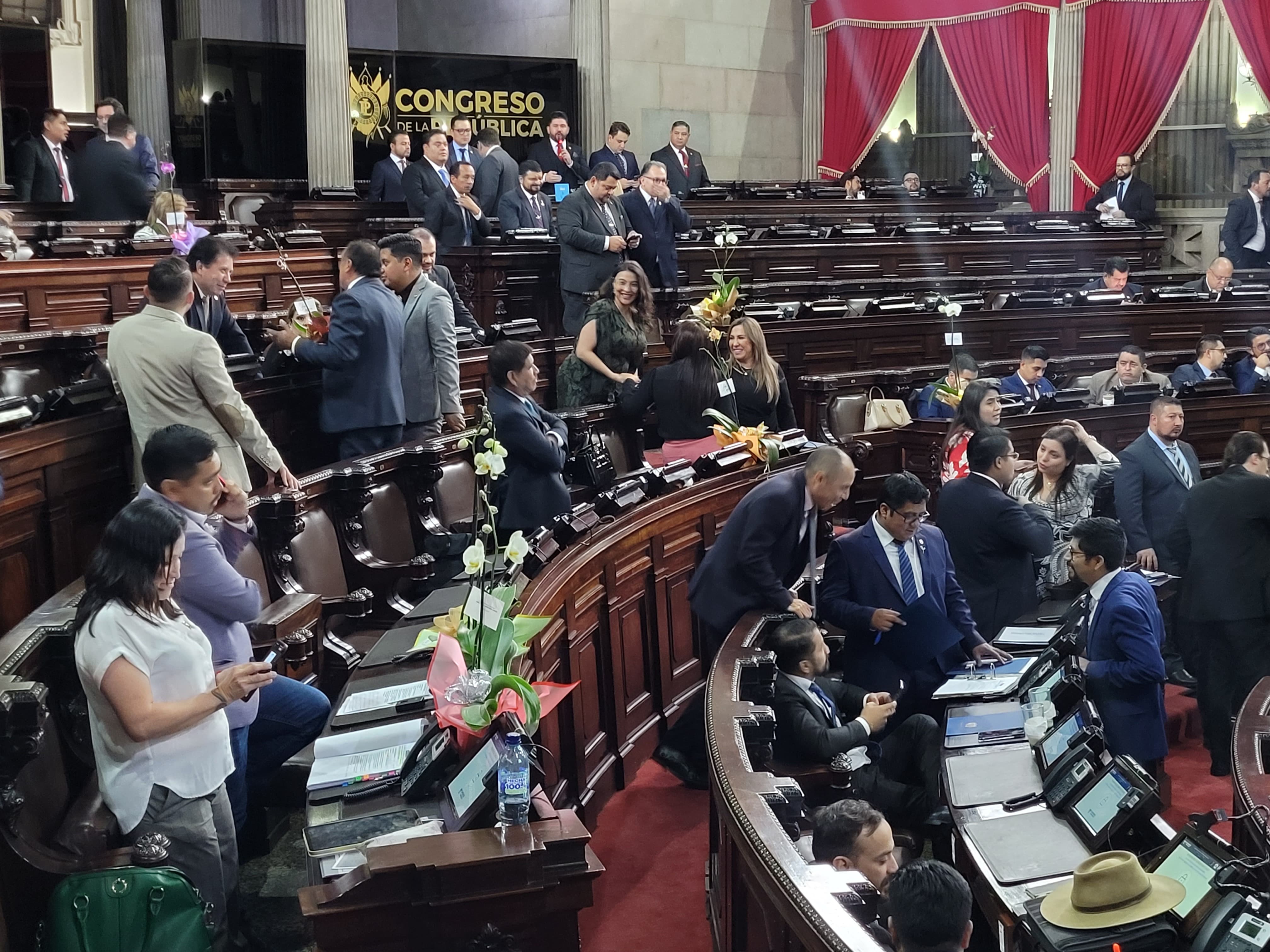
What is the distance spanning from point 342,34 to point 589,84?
2714mm

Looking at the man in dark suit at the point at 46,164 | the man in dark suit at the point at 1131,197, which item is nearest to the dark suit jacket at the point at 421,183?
the man in dark suit at the point at 46,164

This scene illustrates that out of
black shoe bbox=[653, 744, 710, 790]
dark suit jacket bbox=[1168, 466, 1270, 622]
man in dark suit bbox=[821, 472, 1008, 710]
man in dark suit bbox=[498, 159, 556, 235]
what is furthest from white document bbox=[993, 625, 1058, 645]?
man in dark suit bbox=[498, 159, 556, 235]

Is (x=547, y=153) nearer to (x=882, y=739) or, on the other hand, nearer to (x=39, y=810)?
(x=882, y=739)

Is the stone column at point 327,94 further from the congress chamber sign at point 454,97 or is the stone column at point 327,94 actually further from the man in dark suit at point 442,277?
the man in dark suit at point 442,277

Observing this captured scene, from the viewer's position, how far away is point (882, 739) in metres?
4.31

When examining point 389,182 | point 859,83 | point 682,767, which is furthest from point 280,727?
point 859,83

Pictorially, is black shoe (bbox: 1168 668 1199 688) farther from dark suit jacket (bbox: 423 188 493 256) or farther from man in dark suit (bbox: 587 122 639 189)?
man in dark suit (bbox: 587 122 639 189)

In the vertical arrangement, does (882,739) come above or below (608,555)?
below

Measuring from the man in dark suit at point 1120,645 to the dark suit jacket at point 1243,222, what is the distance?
7984 millimetres

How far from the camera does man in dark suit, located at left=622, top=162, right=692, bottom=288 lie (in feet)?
25.7

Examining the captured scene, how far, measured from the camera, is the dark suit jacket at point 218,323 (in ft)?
16.0

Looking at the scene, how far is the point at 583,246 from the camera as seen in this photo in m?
7.37

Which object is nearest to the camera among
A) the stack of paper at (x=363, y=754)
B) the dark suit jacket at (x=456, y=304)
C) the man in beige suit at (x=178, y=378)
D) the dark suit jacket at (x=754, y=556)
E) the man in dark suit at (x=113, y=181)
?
the stack of paper at (x=363, y=754)

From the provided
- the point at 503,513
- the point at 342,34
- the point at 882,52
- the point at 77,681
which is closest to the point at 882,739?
the point at 503,513
